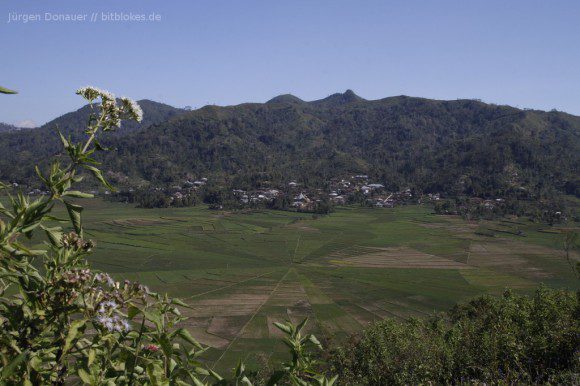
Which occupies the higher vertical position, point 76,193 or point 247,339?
point 76,193

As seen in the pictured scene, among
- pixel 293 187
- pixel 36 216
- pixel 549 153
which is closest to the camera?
pixel 36 216

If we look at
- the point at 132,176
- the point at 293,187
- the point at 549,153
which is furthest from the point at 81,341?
the point at 549,153

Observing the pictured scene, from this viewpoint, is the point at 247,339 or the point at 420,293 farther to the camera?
the point at 420,293

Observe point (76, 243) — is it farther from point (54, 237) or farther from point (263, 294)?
point (263, 294)

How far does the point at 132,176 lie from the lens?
196500 mm

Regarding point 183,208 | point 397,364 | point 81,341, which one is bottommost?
point 183,208

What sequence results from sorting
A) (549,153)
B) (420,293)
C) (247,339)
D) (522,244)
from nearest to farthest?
(247,339), (420,293), (522,244), (549,153)

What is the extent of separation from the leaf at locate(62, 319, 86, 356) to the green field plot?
122 feet

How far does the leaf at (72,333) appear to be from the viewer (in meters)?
2.40

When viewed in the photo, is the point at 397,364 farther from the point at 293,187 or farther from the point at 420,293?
the point at 293,187

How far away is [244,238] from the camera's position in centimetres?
9869

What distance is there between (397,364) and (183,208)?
128587mm

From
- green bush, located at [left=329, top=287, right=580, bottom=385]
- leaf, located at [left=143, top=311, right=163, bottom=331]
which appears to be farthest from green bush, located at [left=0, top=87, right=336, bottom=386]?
green bush, located at [left=329, top=287, right=580, bottom=385]

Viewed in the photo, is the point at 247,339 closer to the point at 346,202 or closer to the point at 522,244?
the point at 522,244
